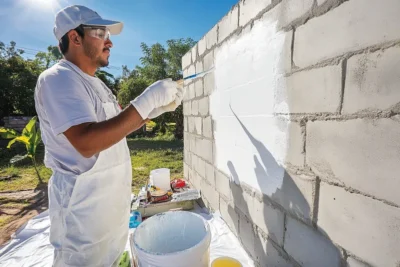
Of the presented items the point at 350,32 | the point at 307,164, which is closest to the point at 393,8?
the point at 350,32

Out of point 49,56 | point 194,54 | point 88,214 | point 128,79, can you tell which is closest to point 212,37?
point 194,54

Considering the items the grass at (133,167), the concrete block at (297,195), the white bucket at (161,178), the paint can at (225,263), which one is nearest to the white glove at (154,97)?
the concrete block at (297,195)

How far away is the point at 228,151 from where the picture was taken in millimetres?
2035

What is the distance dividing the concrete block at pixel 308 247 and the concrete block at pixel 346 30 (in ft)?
2.33

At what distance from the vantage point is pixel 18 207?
434 cm

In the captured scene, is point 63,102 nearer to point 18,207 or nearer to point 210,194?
point 210,194

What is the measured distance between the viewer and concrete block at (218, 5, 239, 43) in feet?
5.93

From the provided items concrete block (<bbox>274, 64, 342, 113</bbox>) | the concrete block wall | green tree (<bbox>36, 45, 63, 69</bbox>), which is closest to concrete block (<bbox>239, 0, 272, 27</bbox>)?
the concrete block wall

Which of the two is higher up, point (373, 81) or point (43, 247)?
point (373, 81)

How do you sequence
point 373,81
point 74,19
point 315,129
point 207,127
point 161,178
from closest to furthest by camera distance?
point 373,81 < point 315,129 < point 74,19 < point 207,127 < point 161,178

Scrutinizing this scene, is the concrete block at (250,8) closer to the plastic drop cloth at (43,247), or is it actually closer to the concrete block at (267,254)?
the concrete block at (267,254)

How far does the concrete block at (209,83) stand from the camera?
2331 mm

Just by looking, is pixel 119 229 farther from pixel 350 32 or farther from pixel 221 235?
pixel 350 32

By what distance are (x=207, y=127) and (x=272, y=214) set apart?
1.33m
